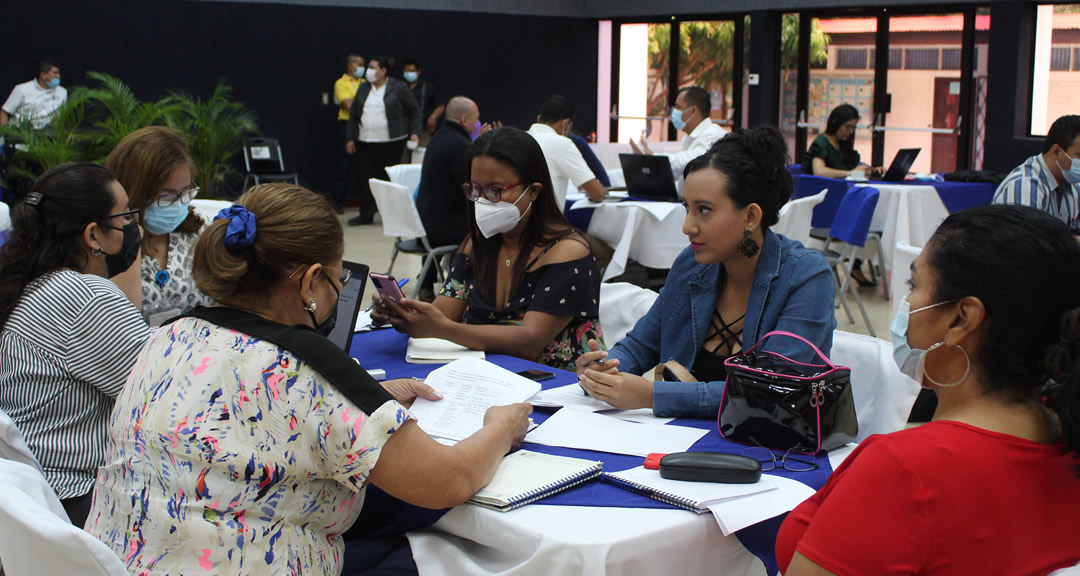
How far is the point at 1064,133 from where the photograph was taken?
5.14 m

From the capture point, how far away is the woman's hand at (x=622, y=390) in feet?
6.94

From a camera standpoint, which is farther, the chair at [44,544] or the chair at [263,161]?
the chair at [263,161]

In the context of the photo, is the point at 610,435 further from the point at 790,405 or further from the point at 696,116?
the point at 696,116

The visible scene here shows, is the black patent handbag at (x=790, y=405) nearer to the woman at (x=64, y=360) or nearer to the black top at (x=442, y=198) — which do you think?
the woman at (x=64, y=360)

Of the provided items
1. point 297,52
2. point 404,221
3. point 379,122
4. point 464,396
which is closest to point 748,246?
point 464,396

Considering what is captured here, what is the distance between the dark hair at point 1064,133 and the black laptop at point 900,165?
6.70ft

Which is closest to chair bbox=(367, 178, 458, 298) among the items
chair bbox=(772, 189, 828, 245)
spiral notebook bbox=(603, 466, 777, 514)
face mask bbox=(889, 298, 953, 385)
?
chair bbox=(772, 189, 828, 245)

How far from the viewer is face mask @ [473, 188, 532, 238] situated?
2.87 metres

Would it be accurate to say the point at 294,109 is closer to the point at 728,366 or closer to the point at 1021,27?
the point at 1021,27

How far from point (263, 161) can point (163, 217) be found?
8183 millimetres

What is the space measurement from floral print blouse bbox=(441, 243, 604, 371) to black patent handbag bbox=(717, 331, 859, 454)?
3.12ft

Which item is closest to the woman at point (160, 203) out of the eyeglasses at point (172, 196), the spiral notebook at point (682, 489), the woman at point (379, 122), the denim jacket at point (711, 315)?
the eyeglasses at point (172, 196)

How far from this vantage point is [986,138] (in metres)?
10.5

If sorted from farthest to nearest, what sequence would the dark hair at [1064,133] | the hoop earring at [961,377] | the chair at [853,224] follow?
the chair at [853,224] < the dark hair at [1064,133] < the hoop earring at [961,377]
